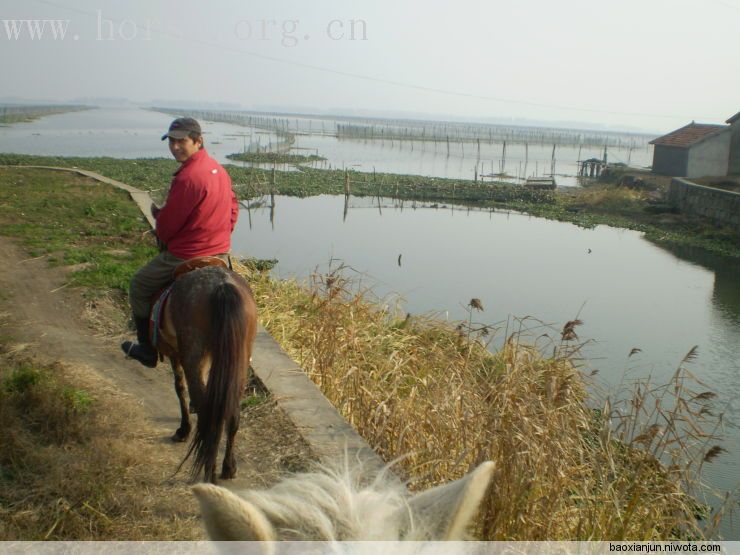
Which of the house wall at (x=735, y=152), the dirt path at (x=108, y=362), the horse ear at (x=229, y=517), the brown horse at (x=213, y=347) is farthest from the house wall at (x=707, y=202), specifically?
the horse ear at (x=229, y=517)

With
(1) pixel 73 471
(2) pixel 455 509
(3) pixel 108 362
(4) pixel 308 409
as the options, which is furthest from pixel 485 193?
Answer: (2) pixel 455 509

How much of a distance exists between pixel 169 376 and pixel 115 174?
2362 cm

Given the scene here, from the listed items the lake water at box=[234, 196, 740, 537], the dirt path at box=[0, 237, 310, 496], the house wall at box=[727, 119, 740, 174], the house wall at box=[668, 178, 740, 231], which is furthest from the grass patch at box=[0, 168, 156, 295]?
the house wall at box=[727, 119, 740, 174]

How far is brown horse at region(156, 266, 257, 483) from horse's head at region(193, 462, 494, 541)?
7.96ft

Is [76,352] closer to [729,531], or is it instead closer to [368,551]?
[368,551]

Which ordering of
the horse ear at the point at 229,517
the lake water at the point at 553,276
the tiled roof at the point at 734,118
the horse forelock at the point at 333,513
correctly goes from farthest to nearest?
the tiled roof at the point at 734,118 < the lake water at the point at 553,276 < the horse forelock at the point at 333,513 < the horse ear at the point at 229,517

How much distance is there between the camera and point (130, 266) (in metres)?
9.04

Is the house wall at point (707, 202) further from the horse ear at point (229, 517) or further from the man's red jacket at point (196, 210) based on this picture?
the horse ear at point (229, 517)

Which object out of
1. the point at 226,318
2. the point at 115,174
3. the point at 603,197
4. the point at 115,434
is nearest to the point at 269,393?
the point at 115,434

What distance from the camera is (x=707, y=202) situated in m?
26.2

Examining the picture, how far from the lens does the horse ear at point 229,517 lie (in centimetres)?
117

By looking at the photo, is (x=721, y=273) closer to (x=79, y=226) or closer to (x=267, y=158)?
(x=79, y=226)

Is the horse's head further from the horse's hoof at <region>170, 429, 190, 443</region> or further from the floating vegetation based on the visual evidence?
the floating vegetation

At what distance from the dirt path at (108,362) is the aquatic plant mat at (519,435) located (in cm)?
89
